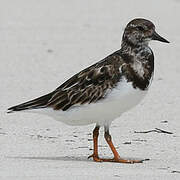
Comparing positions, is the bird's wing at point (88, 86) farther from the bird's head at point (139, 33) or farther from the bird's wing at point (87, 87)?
the bird's head at point (139, 33)

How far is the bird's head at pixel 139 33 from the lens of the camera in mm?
6711

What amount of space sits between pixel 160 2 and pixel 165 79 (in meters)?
7.03

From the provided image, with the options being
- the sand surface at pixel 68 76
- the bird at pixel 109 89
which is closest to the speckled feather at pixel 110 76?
the bird at pixel 109 89

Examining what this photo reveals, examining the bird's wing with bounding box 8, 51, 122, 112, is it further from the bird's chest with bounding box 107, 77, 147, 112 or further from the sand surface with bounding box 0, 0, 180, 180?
the sand surface with bounding box 0, 0, 180, 180

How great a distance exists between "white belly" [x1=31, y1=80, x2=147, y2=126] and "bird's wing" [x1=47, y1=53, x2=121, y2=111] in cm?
5

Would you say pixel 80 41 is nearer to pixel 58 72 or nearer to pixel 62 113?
pixel 58 72

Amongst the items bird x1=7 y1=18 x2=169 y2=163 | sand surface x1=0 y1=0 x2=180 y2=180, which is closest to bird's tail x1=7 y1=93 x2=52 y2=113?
bird x1=7 y1=18 x2=169 y2=163

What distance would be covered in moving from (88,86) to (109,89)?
276 millimetres

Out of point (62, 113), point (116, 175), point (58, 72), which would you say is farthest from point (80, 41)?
point (116, 175)

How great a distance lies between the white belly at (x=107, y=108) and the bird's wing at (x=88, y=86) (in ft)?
0.16

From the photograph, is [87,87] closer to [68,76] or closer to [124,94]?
[124,94]

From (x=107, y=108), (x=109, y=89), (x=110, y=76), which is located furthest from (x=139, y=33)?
(x=107, y=108)

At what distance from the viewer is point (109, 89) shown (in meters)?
6.48

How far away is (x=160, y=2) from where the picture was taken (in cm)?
1711
